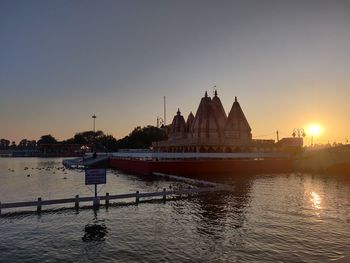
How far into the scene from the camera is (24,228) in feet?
73.6

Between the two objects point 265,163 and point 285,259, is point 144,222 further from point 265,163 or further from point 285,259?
point 265,163

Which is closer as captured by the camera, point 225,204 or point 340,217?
point 340,217

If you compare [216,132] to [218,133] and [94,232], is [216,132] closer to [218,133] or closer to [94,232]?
[218,133]

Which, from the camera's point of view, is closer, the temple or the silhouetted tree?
the temple

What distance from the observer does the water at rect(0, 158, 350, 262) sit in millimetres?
17359

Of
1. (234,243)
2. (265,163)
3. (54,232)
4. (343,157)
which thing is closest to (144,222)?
(54,232)

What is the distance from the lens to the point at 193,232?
21609 mm

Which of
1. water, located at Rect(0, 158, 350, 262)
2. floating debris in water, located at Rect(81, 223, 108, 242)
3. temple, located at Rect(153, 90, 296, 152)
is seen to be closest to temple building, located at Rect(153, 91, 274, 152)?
temple, located at Rect(153, 90, 296, 152)

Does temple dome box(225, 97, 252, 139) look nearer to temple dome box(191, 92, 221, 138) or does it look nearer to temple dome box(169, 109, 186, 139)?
temple dome box(191, 92, 221, 138)

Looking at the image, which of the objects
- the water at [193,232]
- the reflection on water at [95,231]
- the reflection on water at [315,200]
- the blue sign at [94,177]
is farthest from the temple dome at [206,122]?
the reflection on water at [95,231]

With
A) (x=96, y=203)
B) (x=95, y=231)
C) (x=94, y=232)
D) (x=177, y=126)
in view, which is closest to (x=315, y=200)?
(x=96, y=203)

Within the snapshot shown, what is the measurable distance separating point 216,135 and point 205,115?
490 centimetres

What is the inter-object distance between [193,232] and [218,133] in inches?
2165

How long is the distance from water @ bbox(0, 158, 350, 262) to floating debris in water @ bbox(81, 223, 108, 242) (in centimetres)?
28
